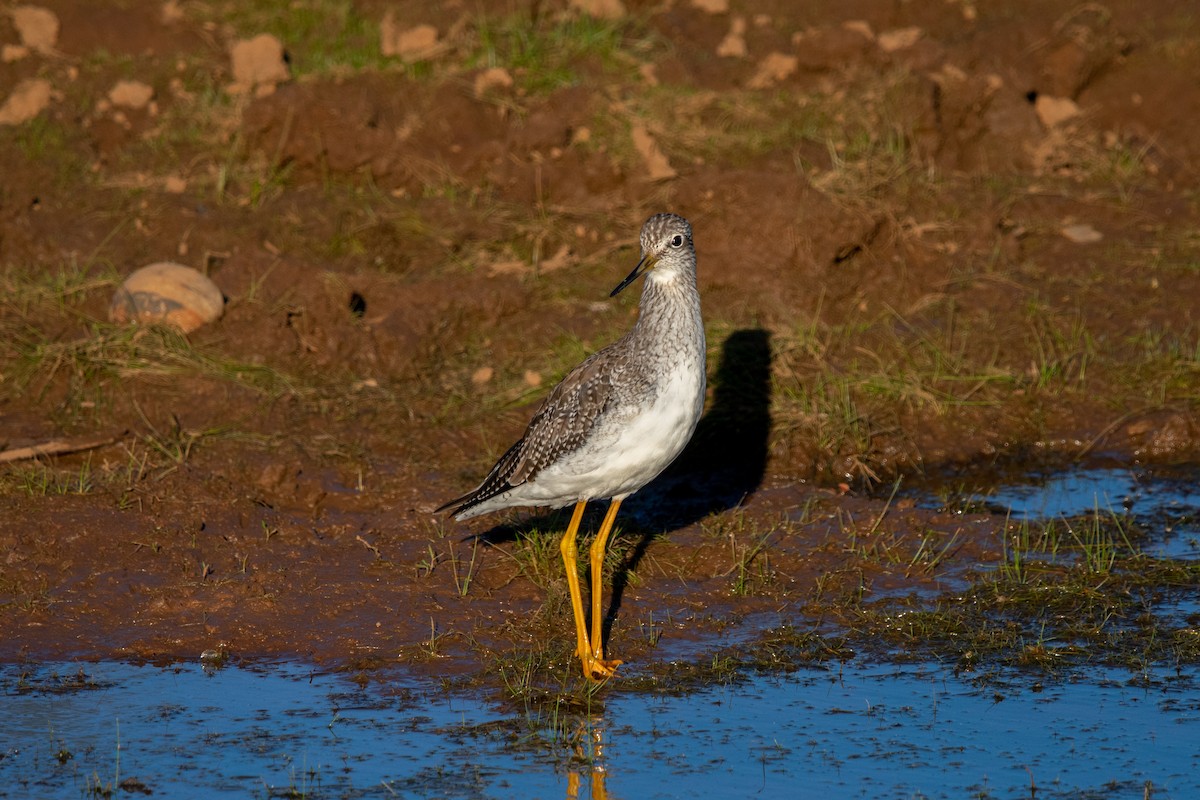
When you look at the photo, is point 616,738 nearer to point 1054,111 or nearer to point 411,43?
point 411,43

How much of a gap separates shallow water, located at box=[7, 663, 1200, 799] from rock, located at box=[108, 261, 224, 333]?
3.43 m

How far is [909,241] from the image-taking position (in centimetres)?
1046

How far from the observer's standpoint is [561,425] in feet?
21.6

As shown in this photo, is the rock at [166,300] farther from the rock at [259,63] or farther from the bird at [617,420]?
the bird at [617,420]

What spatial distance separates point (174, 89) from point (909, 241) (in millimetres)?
5973

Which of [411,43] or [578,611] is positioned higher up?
[411,43]

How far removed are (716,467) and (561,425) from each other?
2.29m

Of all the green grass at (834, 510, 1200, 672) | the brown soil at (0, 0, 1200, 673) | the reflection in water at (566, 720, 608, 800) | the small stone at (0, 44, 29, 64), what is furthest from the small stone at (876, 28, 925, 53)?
the reflection in water at (566, 720, 608, 800)

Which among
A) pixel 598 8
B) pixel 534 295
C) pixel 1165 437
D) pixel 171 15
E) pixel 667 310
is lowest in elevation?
pixel 1165 437

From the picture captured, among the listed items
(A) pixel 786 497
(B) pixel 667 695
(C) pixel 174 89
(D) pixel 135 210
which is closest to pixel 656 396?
(B) pixel 667 695

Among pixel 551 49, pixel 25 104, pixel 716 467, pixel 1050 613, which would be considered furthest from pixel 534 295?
pixel 25 104

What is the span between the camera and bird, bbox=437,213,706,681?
20.7 ft

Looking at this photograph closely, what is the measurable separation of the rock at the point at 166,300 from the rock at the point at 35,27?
413 cm

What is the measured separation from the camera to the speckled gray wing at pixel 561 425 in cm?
648
